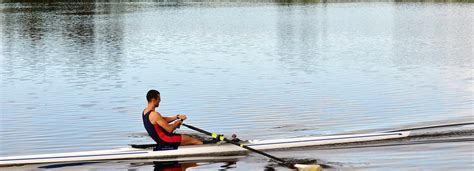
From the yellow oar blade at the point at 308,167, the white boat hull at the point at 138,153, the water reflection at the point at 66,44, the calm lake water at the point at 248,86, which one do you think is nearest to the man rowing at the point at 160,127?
the white boat hull at the point at 138,153

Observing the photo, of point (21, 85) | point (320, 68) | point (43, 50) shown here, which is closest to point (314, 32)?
point (43, 50)

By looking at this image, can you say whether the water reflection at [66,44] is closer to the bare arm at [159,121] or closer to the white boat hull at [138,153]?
A: the white boat hull at [138,153]

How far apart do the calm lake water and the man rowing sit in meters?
0.77

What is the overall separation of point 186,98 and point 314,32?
47.5 meters

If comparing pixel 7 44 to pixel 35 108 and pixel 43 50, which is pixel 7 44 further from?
pixel 35 108

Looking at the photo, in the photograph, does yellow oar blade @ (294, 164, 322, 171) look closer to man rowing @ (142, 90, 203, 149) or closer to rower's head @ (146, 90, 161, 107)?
man rowing @ (142, 90, 203, 149)

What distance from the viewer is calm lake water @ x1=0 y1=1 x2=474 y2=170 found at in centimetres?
2669

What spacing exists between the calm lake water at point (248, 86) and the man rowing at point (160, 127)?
774 millimetres

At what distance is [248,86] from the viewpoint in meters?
40.5

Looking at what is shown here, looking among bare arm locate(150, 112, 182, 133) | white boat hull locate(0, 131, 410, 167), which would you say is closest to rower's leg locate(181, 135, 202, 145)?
white boat hull locate(0, 131, 410, 167)

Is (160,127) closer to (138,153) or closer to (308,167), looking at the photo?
(138,153)

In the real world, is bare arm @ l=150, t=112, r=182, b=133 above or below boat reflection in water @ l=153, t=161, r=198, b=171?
above

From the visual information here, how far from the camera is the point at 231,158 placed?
2292cm

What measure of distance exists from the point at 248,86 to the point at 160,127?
18259 millimetres
